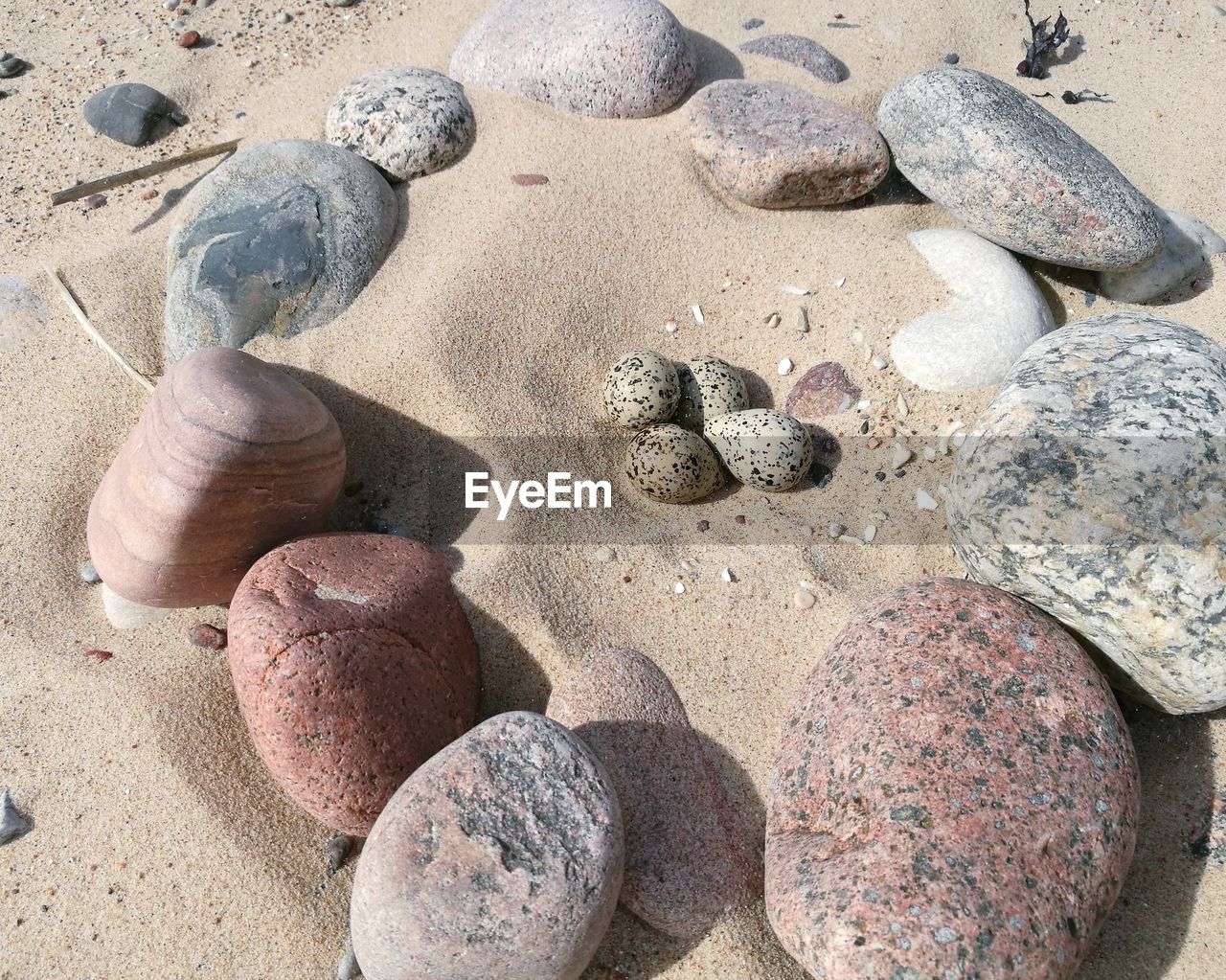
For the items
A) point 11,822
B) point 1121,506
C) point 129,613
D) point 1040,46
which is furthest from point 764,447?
point 1040,46

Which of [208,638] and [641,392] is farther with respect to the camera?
[641,392]

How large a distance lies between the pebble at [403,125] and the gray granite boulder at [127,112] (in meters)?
1.06

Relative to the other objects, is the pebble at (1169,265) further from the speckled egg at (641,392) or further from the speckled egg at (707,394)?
the speckled egg at (641,392)

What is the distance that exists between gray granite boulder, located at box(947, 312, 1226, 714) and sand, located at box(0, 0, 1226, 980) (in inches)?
18.5

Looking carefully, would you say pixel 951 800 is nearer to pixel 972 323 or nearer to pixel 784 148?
pixel 972 323

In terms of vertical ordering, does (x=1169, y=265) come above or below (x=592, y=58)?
below

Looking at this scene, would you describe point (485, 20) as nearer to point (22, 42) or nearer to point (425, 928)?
point (22, 42)

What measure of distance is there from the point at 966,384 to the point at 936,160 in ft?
3.46

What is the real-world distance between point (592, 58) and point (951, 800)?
11.1 feet

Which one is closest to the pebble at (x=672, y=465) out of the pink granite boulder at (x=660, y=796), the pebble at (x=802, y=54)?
the pink granite boulder at (x=660, y=796)

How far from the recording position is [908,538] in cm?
339

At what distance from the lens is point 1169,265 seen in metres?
4.14

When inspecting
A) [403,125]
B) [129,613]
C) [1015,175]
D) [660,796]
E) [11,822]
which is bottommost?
[11,822]

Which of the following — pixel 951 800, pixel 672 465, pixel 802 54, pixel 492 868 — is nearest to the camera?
pixel 492 868
